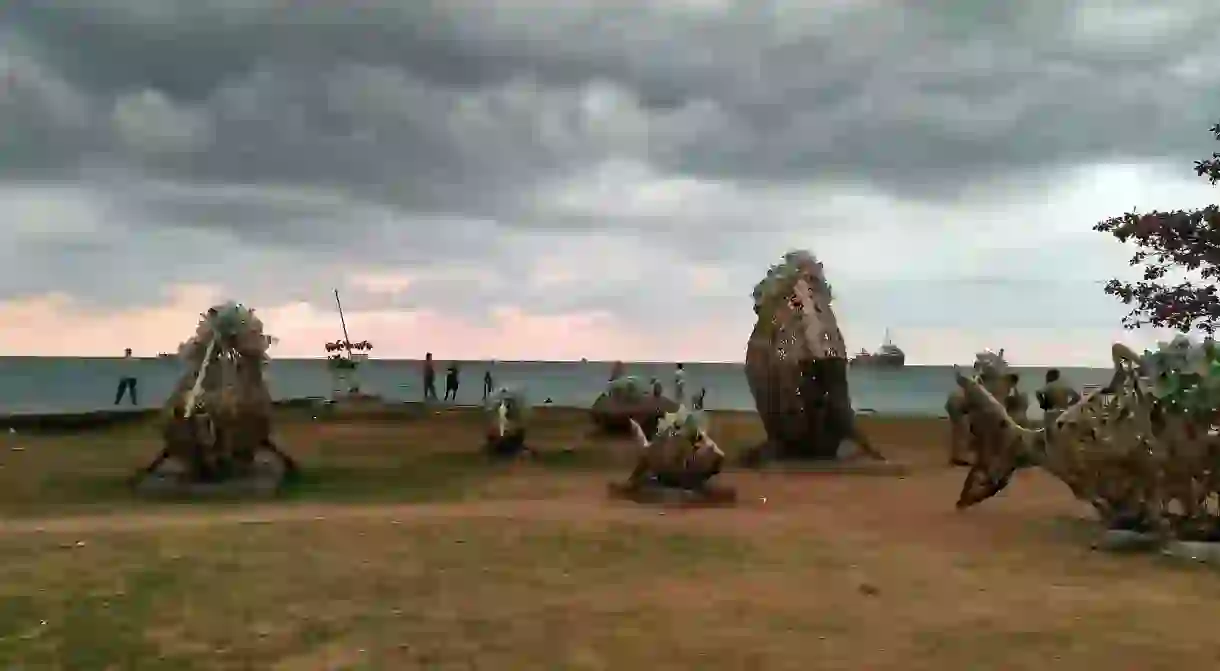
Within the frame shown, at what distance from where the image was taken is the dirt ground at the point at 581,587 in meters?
6.52

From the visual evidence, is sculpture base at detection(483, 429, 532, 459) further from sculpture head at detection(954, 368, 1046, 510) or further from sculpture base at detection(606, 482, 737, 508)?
sculpture head at detection(954, 368, 1046, 510)

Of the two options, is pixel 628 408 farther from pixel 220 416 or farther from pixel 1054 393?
pixel 220 416

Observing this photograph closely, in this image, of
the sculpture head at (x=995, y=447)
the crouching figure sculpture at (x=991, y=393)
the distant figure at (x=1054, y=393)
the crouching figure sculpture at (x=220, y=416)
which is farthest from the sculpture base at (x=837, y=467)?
the crouching figure sculpture at (x=220, y=416)

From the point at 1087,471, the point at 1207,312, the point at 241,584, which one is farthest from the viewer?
the point at 1207,312

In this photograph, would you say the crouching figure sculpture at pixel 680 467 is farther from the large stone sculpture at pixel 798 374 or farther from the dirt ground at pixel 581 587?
the large stone sculpture at pixel 798 374

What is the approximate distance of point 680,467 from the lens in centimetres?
1444

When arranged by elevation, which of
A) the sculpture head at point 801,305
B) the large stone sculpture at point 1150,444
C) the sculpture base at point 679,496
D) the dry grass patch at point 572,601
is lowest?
the dry grass patch at point 572,601

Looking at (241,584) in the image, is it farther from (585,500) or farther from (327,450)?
(327,450)

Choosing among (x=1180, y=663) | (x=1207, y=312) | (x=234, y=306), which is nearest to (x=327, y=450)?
(x=234, y=306)

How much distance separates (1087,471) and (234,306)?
12.6 m

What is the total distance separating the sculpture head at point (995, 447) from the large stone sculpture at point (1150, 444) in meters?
0.59

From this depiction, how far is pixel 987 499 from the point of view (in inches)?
578

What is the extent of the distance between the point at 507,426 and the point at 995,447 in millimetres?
10733

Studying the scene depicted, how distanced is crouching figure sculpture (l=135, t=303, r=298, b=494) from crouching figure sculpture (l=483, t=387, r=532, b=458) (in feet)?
16.4
